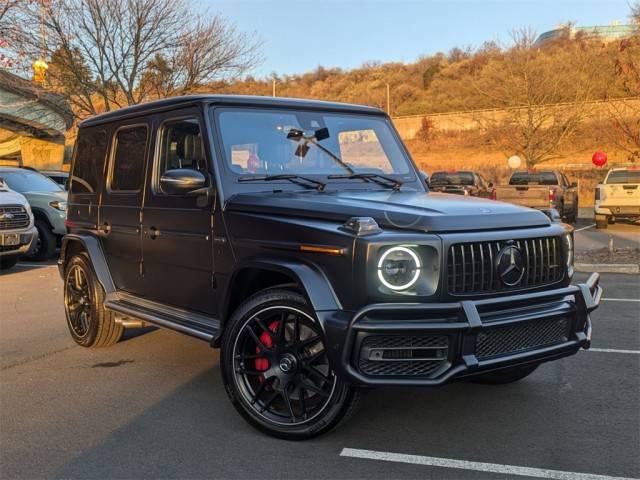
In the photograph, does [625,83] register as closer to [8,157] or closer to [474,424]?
[474,424]

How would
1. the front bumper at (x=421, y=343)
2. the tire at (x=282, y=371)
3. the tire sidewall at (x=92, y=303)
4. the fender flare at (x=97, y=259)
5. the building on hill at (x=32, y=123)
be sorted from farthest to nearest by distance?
the building on hill at (x=32, y=123) → the tire sidewall at (x=92, y=303) → the fender flare at (x=97, y=259) → the tire at (x=282, y=371) → the front bumper at (x=421, y=343)

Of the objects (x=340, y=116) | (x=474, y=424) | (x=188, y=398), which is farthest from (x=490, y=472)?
(x=340, y=116)

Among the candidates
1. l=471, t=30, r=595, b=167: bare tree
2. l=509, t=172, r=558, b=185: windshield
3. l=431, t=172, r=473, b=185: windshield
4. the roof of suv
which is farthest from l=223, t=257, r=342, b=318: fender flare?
l=471, t=30, r=595, b=167: bare tree

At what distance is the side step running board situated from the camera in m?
4.11

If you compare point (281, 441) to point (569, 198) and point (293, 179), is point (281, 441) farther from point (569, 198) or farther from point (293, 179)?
point (569, 198)

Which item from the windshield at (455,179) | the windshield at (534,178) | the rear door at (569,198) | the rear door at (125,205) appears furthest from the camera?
the windshield at (455,179)

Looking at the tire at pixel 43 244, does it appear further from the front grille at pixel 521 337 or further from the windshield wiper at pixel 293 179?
the front grille at pixel 521 337

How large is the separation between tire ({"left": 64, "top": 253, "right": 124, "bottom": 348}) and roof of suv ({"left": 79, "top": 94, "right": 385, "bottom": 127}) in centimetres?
138

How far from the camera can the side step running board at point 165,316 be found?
4105mm

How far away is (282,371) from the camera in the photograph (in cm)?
364

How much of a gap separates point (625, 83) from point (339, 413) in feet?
42.2

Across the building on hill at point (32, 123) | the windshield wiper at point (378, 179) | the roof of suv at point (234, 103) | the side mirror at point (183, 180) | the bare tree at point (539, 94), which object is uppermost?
the bare tree at point (539, 94)

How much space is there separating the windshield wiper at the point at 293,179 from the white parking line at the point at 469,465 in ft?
5.57

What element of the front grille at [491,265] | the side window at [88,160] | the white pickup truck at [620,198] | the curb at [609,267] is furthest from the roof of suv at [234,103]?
the white pickup truck at [620,198]
